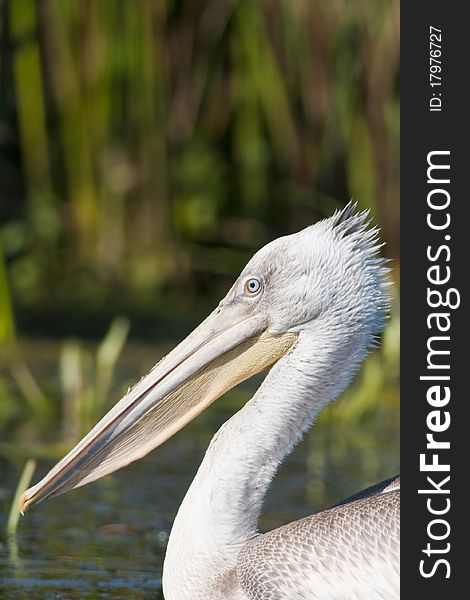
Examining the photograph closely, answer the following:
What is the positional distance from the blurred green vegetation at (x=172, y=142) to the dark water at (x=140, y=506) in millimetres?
2249

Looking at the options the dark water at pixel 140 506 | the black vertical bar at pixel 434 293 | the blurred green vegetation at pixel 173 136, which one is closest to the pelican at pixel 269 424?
the black vertical bar at pixel 434 293

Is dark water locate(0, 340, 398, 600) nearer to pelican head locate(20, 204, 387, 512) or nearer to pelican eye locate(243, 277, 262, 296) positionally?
pelican head locate(20, 204, 387, 512)

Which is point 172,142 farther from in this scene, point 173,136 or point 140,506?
point 140,506

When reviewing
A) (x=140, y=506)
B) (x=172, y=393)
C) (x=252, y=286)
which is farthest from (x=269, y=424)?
(x=140, y=506)

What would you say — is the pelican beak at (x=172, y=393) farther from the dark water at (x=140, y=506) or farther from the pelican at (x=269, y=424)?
the dark water at (x=140, y=506)

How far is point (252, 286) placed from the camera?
4.82 metres

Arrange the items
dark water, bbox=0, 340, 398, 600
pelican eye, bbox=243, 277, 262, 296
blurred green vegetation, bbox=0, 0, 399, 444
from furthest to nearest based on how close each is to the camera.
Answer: blurred green vegetation, bbox=0, 0, 399, 444 → dark water, bbox=0, 340, 398, 600 → pelican eye, bbox=243, 277, 262, 296

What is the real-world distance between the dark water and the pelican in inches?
21.2

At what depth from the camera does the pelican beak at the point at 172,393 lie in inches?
186

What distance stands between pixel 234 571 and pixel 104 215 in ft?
18.9

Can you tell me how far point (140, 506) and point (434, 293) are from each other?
211 cm

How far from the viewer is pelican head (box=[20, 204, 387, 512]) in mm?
4695

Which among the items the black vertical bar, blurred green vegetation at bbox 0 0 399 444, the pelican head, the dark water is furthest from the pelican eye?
blurred green vegetation at bbox 0 0 399 444

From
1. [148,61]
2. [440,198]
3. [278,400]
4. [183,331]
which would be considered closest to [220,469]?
[278,400]
